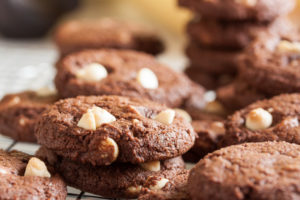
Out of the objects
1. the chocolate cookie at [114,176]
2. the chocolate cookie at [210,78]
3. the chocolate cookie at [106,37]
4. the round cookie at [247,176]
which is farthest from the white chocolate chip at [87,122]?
the chocolate cookie at [210,78]

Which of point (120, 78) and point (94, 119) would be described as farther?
point (120, 78)

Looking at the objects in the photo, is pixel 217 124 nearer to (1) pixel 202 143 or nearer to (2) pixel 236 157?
(1) pixel 202 143

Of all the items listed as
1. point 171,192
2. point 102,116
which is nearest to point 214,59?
point 102,116

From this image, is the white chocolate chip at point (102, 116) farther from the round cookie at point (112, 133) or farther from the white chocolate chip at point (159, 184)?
the white chocolate chip at point (159, 184)

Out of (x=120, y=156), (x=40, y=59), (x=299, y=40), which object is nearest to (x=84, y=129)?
(x=120, y=156)

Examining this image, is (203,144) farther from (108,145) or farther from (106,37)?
(106,37)

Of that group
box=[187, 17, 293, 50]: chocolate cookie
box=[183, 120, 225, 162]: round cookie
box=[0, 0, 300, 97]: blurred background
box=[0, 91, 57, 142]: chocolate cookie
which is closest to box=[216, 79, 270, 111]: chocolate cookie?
box=[183, 120, 225, 162]: round cookie
